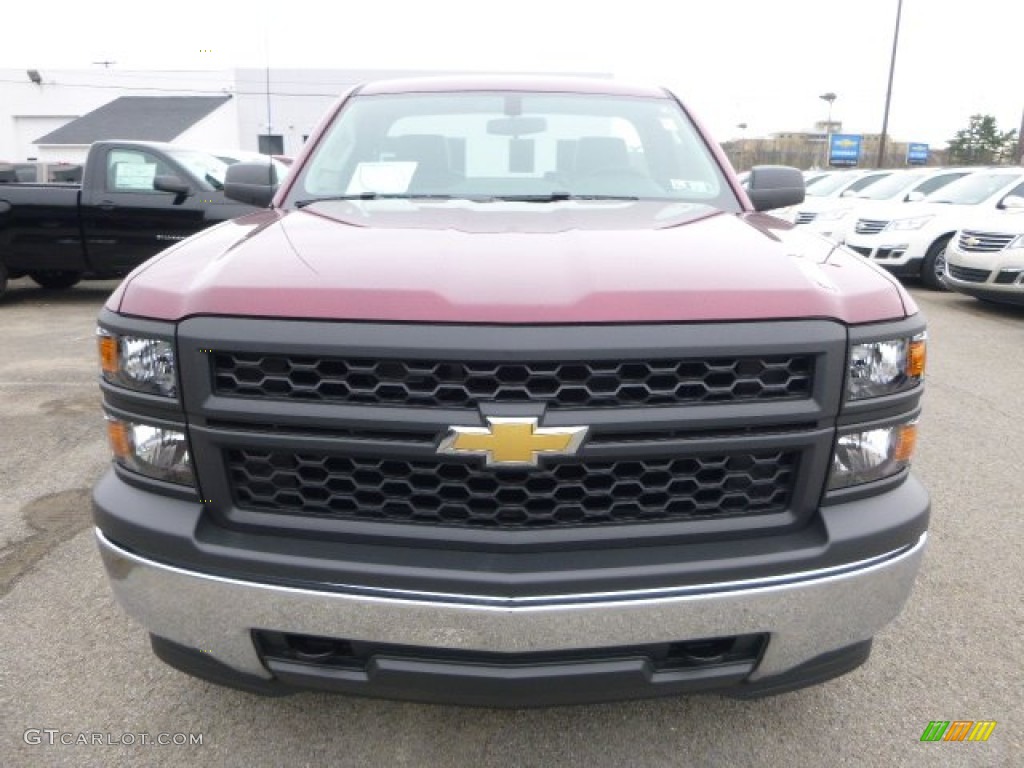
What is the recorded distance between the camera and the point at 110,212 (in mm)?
8445

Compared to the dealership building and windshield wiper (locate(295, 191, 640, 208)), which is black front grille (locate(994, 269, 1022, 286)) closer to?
windshield wiper (locate(295, 191, 640, 208))

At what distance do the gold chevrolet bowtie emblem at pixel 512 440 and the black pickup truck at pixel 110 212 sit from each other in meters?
7.45

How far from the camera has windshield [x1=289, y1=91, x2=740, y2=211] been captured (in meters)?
2.91

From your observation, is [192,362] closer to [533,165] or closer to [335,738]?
[335,738]

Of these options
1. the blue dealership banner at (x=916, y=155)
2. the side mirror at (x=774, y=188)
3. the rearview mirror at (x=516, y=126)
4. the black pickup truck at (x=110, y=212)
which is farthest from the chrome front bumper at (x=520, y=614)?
the blue dealership banner at (x=916, y=155)

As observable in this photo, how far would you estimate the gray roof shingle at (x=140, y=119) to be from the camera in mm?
35812

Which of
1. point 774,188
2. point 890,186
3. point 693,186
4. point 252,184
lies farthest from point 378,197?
point 890,186

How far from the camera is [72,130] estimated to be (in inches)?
1500

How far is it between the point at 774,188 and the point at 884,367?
5.07 ft

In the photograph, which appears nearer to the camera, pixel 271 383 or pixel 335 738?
pixel 271 383

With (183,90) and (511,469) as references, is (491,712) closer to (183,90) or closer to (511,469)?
(511,469)

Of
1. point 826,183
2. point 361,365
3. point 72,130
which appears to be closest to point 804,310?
point 361,365

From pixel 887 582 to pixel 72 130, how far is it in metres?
44.0

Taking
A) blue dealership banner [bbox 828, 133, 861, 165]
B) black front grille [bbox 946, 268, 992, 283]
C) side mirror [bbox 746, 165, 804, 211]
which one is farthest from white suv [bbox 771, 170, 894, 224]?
blue dealership banner [bbox 828, 133, 861, 165]
